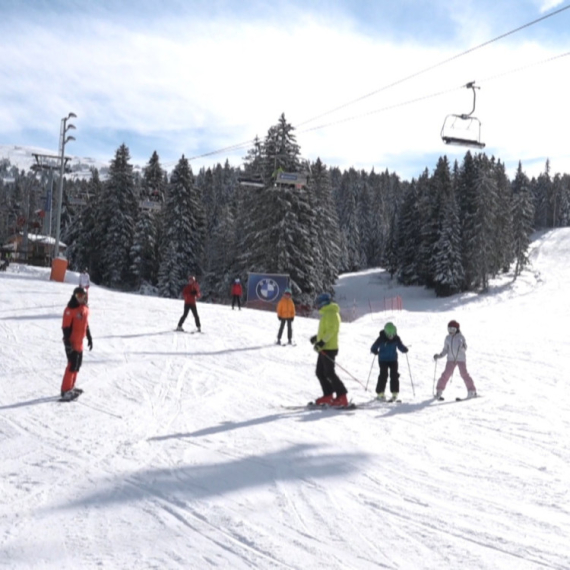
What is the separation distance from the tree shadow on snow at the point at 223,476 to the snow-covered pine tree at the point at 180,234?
37354 mm

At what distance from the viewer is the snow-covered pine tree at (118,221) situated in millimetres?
45562

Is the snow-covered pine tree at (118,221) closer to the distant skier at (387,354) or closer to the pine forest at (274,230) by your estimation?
the pine forest at (274,230)

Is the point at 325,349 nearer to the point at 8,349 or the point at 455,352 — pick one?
the point at 455,352

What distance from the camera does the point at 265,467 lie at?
6227mm

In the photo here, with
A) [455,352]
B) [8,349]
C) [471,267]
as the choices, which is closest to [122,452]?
[455,352]

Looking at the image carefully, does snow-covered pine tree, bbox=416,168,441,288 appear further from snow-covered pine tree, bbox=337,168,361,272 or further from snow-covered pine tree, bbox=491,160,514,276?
snow-covered pine tree, bbox=337,168,361,272

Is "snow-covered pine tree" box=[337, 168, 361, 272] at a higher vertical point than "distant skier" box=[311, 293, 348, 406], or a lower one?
higher

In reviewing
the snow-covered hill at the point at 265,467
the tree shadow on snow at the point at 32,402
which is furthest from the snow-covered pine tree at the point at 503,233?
the tree shadow on snow at the point at 32,402

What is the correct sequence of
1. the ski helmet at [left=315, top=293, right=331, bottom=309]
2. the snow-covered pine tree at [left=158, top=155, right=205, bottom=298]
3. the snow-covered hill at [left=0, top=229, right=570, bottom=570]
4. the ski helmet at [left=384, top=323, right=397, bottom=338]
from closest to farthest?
the snow-covered hill at [left=0, top=229, right=570, bottom=570], the ski helmet at [left=315, top=293, right=331, bottom=309], the ski helmet at [left=384, top=323, right=397, bottom=338], the snow-covered pine tree at [left=158, top=155, right=205, bottom=298]

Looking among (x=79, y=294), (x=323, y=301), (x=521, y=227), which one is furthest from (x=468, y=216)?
(x=79, y=294)

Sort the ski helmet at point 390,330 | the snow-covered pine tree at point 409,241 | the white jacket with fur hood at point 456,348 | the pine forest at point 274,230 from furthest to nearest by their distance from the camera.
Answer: the snow-covered pine tree at point 409,241 < the pine forest at point 274,230 < the white jacket with fur hood at point 456,348 < the ski helmet at point 390,330

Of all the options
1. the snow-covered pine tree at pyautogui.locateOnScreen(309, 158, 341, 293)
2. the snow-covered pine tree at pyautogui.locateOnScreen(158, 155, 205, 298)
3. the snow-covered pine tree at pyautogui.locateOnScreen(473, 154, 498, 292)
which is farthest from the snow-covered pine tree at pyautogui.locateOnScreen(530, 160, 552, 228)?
the snow-covered pine tree at pyautogui.locateOnScreen(158, 155, 205, 298)

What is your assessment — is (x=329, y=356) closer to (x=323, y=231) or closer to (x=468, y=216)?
(x=323, y=231)

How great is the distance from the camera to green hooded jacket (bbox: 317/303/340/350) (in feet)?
30.7
